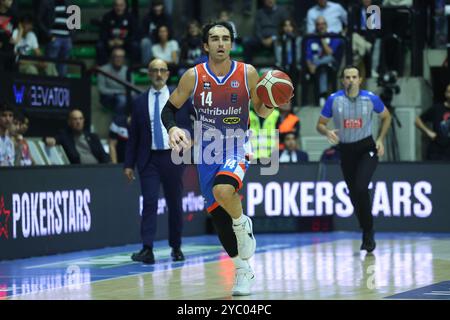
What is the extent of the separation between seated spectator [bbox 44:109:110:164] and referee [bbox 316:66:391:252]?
3.93 metres

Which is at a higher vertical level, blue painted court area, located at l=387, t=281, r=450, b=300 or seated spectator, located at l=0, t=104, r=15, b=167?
seated spectator, located at l=0, t=104, r=15, b=167

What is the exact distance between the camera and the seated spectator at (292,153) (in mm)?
20203

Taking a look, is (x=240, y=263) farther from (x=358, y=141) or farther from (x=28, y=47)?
(x=28, y=47)

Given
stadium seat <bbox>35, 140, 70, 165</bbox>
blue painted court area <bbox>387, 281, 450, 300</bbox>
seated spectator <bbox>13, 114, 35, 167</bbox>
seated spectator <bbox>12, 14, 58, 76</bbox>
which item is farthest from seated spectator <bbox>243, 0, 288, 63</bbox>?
blue painted court area <bbox>387, 281, 450, 300</bbox>

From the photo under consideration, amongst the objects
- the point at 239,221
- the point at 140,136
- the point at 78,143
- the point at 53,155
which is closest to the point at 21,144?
the point at 53,155

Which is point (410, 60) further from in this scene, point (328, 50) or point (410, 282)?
point (410, 282)

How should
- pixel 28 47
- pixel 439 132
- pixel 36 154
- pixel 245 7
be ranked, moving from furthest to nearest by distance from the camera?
1. pixel 245 7
2. pixel 439 132
3. pixel 28 47
4. pixel 36 154

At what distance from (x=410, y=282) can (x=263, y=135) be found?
29.0 ft

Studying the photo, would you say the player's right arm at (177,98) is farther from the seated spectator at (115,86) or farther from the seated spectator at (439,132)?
the seated spectator at (115,86)

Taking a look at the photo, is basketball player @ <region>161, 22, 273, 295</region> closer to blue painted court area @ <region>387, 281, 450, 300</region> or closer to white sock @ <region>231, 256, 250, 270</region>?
white sock @ <region>231, 256, 250, 270</region>

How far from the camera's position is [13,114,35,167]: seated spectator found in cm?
1664

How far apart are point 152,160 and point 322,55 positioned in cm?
779

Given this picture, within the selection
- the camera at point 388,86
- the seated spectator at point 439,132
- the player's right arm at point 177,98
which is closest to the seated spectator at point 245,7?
the camera at point 388,86

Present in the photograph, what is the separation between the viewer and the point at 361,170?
51.5ft
